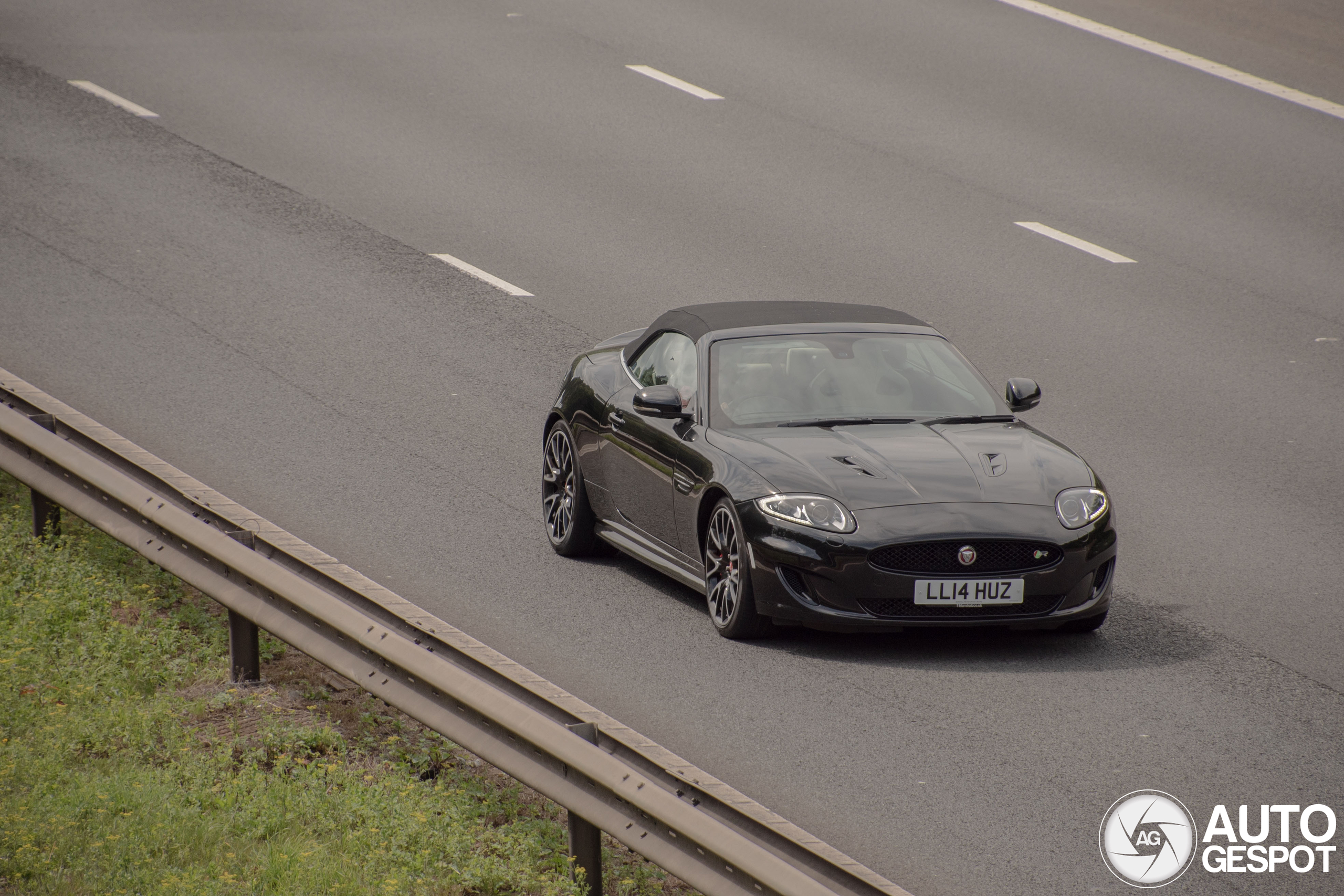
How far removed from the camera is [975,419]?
895cm

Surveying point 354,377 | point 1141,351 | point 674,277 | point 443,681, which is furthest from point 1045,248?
point 443,681

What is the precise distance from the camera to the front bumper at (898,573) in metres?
7.82

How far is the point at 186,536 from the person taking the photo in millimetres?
7289

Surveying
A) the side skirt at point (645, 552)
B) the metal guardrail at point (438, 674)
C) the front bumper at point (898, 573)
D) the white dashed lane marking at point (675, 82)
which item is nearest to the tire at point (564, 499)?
the side skirt at point (645, 552)

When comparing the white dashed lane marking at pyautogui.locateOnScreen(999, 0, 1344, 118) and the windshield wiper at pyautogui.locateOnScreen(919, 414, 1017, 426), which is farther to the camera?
the white dashed lane marking at pyautogui.locateOnScreen(999, 0, 1344, 118)

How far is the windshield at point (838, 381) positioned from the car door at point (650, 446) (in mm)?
249

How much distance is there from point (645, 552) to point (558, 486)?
108 centimetres

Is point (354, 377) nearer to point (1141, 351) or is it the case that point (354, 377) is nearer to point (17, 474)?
point (17, 474)

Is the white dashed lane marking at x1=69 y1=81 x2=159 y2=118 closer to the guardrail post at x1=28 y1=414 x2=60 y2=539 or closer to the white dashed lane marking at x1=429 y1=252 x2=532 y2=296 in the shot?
the white dashed lane marking at x1=429 y1=252 x2=532 y2=296

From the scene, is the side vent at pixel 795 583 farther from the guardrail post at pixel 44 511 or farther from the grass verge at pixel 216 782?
the guardrail post at pixel 44 511

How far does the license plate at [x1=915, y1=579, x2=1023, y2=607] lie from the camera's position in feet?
25.6

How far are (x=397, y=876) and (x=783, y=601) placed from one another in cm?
286

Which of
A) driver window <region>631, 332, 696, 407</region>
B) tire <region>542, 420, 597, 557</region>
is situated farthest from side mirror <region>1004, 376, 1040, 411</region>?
tire <region>542, 420, 597, 557</region>

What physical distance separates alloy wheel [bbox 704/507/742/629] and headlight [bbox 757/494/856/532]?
9.5 inches
